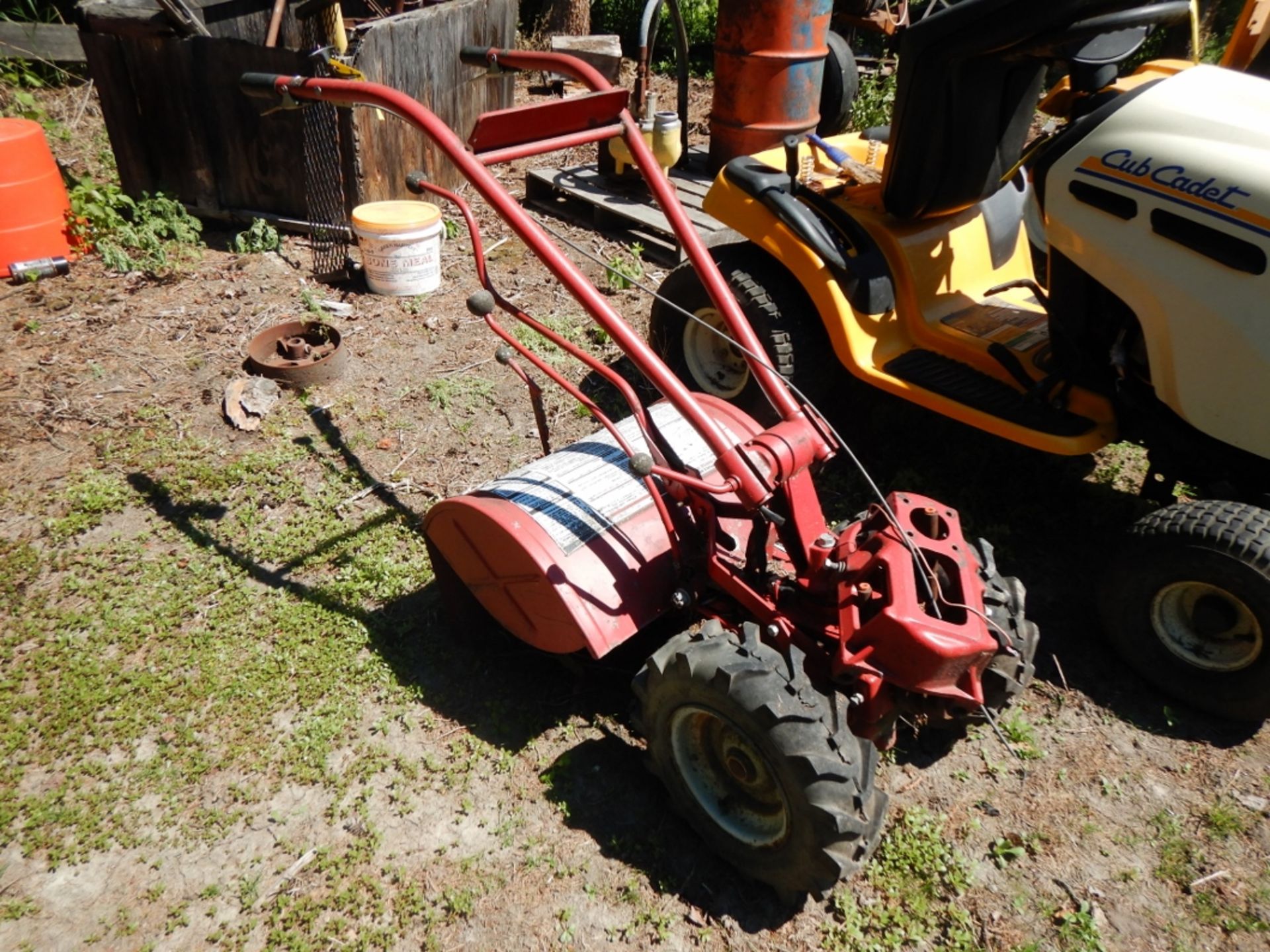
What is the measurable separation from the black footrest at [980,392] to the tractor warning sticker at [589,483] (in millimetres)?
834

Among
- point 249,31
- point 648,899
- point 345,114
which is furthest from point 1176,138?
point 249,31

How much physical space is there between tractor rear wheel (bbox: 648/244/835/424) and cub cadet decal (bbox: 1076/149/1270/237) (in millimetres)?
1142

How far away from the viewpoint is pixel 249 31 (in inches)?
259

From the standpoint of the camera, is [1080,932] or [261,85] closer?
[1080,932]

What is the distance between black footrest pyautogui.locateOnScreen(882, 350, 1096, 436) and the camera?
3.06 m

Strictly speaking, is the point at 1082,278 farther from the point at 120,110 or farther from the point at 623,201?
the point at 120,110

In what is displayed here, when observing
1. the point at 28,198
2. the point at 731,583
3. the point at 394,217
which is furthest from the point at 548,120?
the point at 28,198

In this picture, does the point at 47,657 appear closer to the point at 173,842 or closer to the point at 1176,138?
the point at 173,842

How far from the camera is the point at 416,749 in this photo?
2.79m

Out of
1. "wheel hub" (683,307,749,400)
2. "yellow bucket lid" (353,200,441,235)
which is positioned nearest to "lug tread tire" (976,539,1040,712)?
"wheel hub" (683,307,749,400)

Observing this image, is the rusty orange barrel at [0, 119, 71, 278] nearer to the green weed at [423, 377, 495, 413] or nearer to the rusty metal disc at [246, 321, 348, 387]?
the rusty metal disc at [246, 321, 348, 387]

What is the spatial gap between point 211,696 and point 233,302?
9.25 ft

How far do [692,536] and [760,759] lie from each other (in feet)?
2.14

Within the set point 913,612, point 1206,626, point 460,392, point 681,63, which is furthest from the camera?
point 681,63
